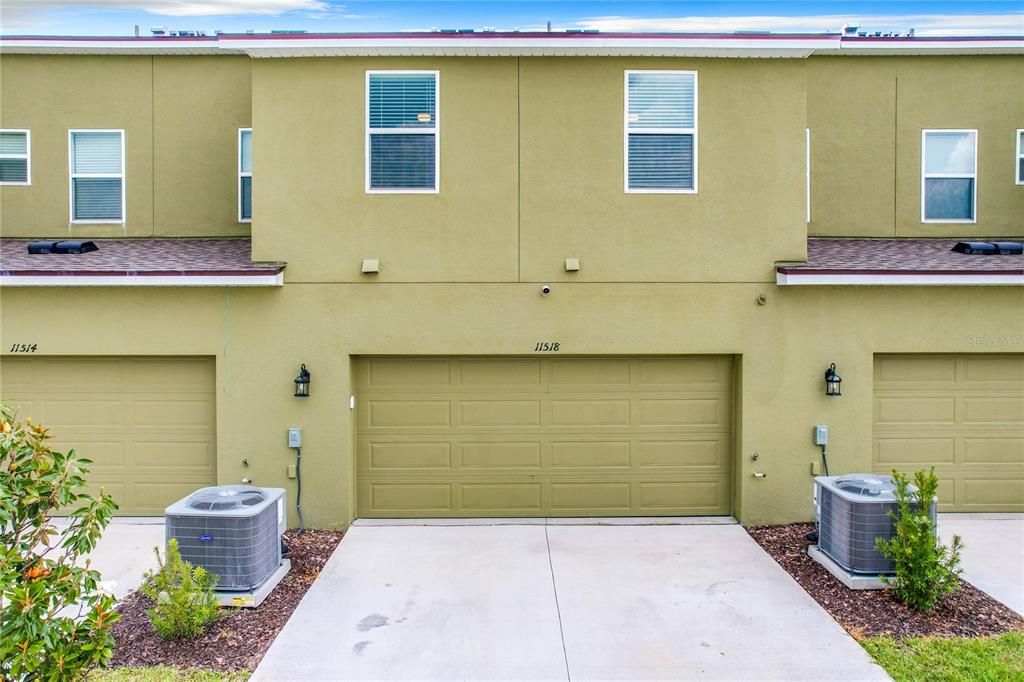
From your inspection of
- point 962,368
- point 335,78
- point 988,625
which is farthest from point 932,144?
point 335,78

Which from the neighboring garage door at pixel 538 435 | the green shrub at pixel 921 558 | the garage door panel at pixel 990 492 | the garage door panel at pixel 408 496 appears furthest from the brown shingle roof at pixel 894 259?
the garage door panel at pixel 408 496

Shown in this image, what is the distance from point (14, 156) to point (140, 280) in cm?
423

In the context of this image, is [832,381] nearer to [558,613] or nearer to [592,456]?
[592,456]

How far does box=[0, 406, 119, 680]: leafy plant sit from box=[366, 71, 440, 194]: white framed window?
17.4 ft

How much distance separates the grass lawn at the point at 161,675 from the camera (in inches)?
201

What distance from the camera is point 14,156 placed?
10398mm

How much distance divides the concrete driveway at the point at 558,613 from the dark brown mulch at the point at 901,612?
0.19 metres

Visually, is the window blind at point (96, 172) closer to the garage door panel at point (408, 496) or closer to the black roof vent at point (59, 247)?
the black roof vent at point (59, 247)

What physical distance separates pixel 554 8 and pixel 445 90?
7.98 feet

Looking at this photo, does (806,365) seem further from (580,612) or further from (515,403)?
(580,612)

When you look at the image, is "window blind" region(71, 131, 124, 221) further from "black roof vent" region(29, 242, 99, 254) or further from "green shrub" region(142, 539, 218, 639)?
"green shrub" region(142, 539, 218, 639)

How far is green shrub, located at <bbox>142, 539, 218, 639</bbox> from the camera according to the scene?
5547mm

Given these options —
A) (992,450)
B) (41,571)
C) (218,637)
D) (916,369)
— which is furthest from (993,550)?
(41,571)

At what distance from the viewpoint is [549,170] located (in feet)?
28.1
